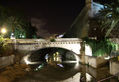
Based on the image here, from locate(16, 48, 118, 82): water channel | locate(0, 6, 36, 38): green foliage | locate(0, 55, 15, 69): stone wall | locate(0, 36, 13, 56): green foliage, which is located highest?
locate(0, 6, 36, 38): green foliage

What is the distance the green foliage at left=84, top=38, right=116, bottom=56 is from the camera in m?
31.0

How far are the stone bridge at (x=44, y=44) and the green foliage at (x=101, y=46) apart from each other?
169cm

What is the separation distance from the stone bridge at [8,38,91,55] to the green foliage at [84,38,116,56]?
66.6 inches

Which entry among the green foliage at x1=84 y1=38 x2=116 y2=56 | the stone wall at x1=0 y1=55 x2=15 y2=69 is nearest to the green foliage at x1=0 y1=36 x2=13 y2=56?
the stone wall at x1=0 y1=55 x2=15 y2=69

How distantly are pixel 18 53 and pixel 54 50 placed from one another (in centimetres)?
2785

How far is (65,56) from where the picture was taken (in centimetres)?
5066

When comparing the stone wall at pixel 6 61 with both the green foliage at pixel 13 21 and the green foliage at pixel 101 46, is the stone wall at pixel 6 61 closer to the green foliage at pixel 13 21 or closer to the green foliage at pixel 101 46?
the green foliage at pixel 13 21

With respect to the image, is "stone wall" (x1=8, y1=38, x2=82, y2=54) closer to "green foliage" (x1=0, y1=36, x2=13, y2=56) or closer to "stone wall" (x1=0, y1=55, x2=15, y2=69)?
"green foliage" (x1=0, y1=36, x2=13, y2=56)

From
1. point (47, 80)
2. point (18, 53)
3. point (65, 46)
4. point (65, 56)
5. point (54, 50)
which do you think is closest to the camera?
point (47, 80)

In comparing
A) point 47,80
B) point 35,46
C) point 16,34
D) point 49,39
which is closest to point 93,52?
point 49,39

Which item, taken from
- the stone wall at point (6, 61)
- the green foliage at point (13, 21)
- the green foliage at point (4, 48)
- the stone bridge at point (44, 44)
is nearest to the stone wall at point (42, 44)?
the stone bridge at point (44, 44)

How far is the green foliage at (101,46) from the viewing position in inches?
1220

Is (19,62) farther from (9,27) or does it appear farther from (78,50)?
(78,50)

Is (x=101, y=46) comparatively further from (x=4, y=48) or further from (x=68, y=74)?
(x=4, y=48)
